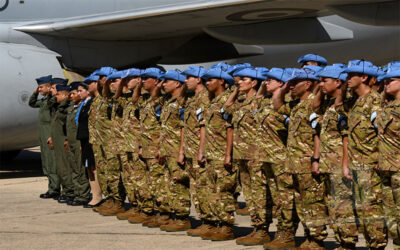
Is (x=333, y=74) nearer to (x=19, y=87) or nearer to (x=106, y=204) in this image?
(x=106, y=204)

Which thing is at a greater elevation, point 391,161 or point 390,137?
point 390,137

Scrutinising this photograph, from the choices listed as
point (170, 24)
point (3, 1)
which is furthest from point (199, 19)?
point (3, 1)

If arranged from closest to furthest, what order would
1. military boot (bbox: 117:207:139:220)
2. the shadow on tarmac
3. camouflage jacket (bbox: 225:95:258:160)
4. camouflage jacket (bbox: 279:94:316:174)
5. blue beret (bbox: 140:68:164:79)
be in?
1. camouflage jacket (bbox: 279:94:316:174)
2. camouflage jacket (bbox: 225:95:258:160)
3. blue beret (bbox: 140:68:164:79)
4. military boot (bbox: 117:207:139:220)
5. the shadow on tarmac

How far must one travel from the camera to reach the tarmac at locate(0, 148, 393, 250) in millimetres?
6953

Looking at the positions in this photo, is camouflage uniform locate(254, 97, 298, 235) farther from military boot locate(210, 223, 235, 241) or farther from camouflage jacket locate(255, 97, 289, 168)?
military boot locate(210, 223, 235, 241)

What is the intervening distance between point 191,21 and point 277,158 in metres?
6.49

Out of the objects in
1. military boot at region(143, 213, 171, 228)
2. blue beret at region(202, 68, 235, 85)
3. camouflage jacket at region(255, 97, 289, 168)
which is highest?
blue beret at region(202, 68, 235, 85)

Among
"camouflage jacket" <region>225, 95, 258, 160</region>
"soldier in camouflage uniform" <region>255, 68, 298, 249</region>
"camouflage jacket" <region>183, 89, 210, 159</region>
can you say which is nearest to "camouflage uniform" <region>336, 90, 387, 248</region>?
"soldier in camouflage uniform" <region>255, 68, 298, 249</region>

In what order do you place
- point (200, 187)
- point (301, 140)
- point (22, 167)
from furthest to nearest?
1. point (22, 167)
2. point (200, 187)
3. point (301, 140)

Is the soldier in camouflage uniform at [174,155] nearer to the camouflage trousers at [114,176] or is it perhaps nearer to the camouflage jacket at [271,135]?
the camouflage trousers at [114,176]

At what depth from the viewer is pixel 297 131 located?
20.6 ft

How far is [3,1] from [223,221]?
794 centimetres

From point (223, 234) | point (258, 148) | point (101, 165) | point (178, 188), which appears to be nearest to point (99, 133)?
point (101, 165)

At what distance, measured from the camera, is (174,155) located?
767 centimetres
